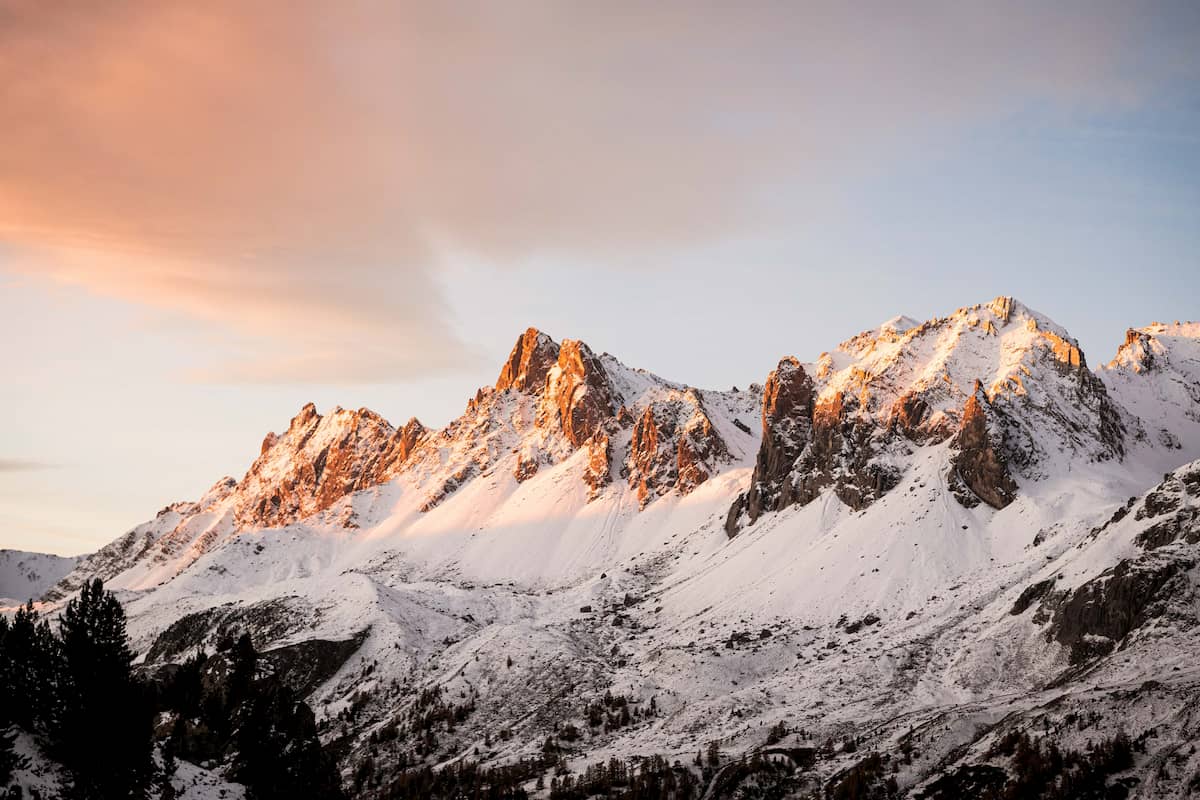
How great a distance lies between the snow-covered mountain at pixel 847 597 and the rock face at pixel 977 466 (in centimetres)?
38

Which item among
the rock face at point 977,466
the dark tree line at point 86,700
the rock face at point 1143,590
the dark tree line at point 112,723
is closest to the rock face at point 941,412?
the rock face at point 977,466

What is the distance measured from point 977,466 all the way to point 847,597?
2906 cm

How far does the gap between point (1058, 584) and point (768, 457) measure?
79686 millimetres

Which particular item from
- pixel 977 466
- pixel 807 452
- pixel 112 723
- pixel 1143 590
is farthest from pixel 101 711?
pixel 807 452

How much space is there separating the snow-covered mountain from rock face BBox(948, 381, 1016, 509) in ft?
1.25

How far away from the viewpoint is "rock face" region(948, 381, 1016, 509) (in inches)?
4680

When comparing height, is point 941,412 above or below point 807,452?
above

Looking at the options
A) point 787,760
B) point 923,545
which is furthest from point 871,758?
point 923,545

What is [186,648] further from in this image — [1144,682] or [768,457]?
[1144,682]

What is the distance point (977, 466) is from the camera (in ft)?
402

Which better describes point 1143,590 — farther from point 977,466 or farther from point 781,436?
point 781,436

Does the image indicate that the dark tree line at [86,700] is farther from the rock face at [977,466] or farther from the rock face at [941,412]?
the rock face at [941,412]

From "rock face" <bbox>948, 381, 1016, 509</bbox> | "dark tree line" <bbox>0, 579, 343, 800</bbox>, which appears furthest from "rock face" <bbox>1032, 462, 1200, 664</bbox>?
"dark tree line" <bbox>0, 579, 343, 800</bbox>

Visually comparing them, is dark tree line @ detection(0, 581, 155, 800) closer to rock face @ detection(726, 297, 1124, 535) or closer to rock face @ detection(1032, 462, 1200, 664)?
rock face @ detection(1032, 462, 1200, 664)
